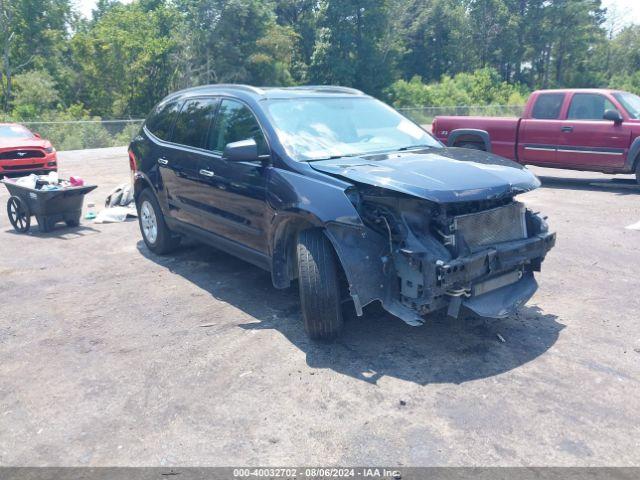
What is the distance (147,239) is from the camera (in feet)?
25.0

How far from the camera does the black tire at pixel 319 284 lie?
4.39m

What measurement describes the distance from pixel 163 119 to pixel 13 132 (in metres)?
11.2

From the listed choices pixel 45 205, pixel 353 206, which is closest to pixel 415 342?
pixel 353 206

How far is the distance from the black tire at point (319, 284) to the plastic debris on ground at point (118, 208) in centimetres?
574

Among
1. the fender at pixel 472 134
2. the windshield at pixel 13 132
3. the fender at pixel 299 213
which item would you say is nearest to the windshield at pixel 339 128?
the fender at pixel 299 213

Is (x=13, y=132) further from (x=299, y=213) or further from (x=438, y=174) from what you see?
(x=438, y=174)

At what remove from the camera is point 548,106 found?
12188 mm

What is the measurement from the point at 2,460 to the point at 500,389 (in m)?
3.02

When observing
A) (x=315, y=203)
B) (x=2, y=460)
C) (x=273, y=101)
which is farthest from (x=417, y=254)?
(x=2, y=460)

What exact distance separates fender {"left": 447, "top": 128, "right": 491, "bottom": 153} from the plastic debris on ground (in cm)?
664

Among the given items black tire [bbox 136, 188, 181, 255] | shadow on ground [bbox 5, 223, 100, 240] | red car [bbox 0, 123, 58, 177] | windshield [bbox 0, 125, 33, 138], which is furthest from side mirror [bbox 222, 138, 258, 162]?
windshield [bbox 0, 125, 33, 138]

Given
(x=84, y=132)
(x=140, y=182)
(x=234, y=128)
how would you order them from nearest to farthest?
1. (x=234, y=128)
2. (x=140, y=182)
3. (x=84, y=132)

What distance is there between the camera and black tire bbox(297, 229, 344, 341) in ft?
14.4

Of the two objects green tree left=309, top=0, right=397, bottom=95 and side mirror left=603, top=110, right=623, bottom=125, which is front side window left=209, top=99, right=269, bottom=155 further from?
green tree left=309, top=0, right=397, bottom=95
